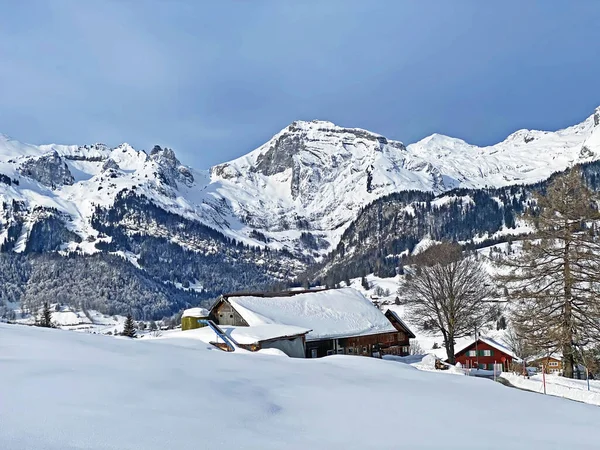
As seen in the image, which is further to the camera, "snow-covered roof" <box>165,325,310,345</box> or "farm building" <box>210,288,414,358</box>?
"farm building" <box>210,288,414,358</box>

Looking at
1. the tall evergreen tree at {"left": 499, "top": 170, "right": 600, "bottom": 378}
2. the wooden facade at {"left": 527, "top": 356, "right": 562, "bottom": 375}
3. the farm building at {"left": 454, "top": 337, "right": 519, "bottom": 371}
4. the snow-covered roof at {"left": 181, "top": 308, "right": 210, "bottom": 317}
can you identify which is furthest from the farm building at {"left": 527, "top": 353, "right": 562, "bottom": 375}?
the snow-covered roof at {"left": 181, "top": 308, "right": 210, "bottom": 317}

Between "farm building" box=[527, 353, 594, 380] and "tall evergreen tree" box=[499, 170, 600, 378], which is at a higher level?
"tall evergreen tree" box=[499, 170, 600, 378]

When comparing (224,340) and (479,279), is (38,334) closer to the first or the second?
(224,340)

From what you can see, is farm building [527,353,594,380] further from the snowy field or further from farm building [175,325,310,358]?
farm building [175,325,310,358]

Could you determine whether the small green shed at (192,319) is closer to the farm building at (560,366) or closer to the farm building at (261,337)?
the farm building at (261,337)

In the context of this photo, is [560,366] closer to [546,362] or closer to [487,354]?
[546,362]

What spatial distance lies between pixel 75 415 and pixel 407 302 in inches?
1215

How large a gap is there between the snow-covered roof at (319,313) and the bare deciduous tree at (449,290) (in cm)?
770

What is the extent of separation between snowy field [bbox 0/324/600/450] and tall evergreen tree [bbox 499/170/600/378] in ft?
A: 29.4

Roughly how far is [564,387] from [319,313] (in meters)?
26.1

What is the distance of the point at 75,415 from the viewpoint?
602 cm

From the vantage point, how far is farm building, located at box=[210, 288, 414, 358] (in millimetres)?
38969

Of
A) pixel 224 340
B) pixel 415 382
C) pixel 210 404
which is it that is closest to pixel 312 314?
pixel 224 340

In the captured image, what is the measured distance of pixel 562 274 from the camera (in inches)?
781
